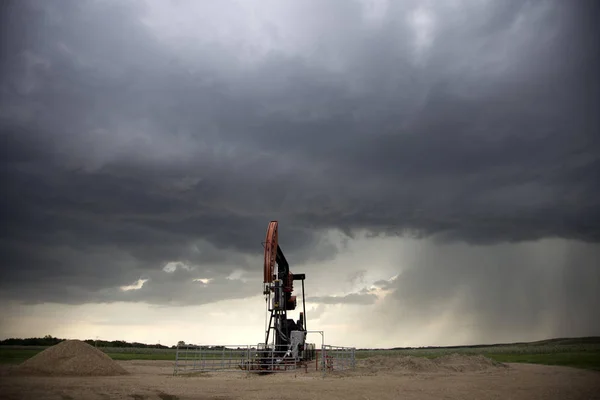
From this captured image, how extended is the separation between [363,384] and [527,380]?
934 centimetres

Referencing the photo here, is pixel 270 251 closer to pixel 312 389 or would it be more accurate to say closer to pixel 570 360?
pixel 312 389

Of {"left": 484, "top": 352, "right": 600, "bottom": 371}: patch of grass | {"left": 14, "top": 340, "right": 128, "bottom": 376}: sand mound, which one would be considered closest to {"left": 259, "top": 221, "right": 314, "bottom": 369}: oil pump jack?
{"left": 14, "top": 340, "right": 128, "bottom": 376}: sand mound

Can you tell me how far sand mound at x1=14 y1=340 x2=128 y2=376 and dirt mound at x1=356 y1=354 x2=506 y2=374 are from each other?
16.1 metres

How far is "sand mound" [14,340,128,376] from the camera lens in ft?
74.4

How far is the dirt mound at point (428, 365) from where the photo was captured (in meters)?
31.5

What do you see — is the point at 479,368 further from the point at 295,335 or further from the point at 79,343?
the point at 79,343

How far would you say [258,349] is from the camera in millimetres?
27062

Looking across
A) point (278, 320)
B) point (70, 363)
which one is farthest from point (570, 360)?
point (70, 363)

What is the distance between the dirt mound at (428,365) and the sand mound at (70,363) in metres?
16.1

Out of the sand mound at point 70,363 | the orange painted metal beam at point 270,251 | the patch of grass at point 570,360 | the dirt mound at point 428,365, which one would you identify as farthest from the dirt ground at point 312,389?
the patch of grass at point 570,360

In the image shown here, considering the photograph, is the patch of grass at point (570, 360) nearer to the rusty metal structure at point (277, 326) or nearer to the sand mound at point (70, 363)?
the rusty metal structure at point (277, 326)

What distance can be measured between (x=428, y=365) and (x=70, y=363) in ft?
79.6

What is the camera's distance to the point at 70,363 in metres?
23.4

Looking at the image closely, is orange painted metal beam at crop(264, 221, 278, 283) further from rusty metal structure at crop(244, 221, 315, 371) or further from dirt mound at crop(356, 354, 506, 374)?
dirt mound at crop(356, 354, 506, 374)
